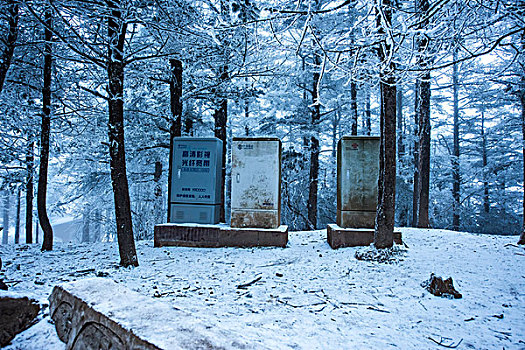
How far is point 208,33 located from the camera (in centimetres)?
460

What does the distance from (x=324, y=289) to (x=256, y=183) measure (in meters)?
3.24

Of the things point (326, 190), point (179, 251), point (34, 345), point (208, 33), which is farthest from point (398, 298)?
point (326, 190)

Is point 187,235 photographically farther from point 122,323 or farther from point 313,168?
point 313,168

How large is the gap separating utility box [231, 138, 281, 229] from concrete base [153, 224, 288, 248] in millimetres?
216

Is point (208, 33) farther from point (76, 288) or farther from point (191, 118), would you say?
point (191, 118)

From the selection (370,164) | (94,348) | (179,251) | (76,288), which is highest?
(370,164)

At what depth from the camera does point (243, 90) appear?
770 cm

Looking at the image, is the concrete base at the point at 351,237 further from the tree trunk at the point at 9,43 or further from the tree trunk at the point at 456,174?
the tree trunk at the point at 456,174

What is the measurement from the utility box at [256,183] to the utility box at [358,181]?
4.47ft

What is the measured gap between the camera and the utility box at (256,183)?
628 centimetres

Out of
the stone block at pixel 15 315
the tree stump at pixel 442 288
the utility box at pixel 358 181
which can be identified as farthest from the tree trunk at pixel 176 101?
the tree stump at pixel 442 288

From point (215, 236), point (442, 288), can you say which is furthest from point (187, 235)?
point (442, 288)

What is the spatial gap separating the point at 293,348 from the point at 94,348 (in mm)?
1248

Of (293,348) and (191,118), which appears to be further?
(191,118)
